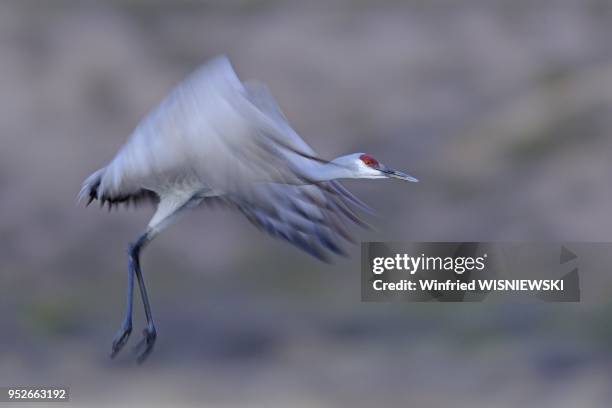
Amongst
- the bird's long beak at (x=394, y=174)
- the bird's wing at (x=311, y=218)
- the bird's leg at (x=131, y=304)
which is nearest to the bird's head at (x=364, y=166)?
the bird's long beak at (x=394, y=174)

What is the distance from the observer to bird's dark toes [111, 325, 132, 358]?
102 inches

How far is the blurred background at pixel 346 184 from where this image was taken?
260 cm

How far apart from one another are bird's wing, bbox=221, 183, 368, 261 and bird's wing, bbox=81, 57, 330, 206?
124 millimetres

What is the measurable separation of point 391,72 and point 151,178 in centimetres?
78

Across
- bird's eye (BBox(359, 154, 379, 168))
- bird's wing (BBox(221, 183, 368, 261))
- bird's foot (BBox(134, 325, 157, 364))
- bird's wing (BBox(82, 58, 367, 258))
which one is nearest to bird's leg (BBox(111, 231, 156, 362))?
bird's foot (BBox(134, 325, 157, 364))

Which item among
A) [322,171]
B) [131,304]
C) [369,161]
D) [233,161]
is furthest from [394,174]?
[131,304]

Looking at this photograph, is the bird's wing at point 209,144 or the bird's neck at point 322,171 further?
the bird's neck at point 322,171

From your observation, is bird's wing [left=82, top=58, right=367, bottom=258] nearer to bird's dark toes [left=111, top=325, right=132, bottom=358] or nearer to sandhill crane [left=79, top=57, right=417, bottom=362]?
sandhill crane [left=79, top=57, right=417, bottom=362]

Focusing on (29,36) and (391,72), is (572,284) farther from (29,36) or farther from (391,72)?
(29,36)

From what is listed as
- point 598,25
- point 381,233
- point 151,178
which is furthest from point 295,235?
point 598,25

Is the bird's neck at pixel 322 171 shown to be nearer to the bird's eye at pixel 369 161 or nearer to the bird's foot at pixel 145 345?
the bird's eye at pixel 369 161

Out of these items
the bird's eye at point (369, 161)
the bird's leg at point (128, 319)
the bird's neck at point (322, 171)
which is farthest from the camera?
the bird's leg at point (128, 319)

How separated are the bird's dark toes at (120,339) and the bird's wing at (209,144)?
39 cm

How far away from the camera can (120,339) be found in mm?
2596
